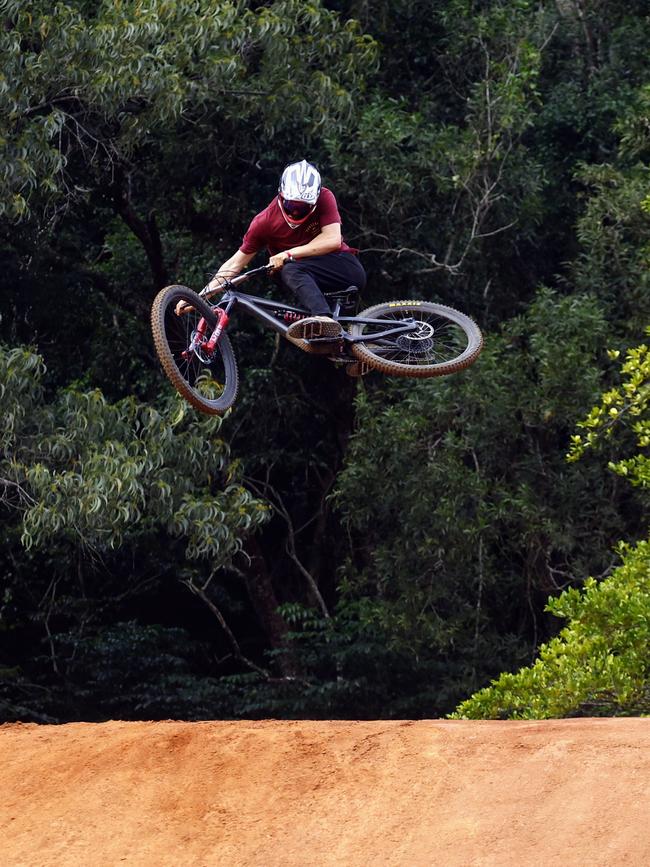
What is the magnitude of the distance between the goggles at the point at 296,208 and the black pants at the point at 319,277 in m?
0.28

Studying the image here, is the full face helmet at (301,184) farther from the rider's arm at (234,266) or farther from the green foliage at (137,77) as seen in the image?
the green foliage at (137,77)

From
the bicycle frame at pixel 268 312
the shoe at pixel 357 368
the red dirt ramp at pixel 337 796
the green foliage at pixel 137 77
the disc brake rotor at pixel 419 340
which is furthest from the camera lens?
the green foliage at pixel 137 77

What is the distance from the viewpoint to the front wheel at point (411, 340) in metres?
9.44

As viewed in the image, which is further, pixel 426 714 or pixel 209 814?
pixel 426 714

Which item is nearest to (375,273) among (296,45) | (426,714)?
(296,45)

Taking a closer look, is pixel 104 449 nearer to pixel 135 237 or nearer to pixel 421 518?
pixel 421 518

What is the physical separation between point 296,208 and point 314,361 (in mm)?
8153

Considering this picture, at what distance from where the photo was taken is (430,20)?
1739cm

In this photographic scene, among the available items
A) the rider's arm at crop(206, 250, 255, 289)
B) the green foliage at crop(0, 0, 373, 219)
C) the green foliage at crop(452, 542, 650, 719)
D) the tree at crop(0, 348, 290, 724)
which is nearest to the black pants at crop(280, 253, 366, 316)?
the rider's arm at crop(206, 250, 255, 289)

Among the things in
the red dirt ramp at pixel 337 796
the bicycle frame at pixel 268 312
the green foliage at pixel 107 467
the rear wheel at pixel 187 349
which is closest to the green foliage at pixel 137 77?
the green foliage at pixel 107 467

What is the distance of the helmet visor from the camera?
8984 mm

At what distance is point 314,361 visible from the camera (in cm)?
1717

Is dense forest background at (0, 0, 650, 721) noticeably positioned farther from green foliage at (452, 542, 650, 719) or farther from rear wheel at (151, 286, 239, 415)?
rear wheel at (151, 286, 239, 415)

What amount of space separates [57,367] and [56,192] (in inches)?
139
